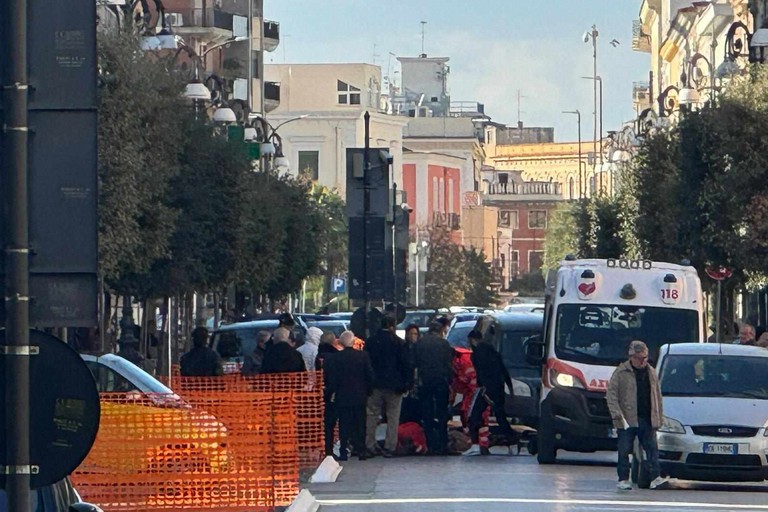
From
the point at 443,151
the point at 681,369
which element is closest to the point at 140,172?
the point at 681,369

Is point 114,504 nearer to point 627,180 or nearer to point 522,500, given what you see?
point 522,500

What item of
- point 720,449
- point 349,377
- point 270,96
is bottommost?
point 720,449

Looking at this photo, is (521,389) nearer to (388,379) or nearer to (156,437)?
(388,379)

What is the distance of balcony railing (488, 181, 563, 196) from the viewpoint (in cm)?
18350

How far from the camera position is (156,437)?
1672 cm

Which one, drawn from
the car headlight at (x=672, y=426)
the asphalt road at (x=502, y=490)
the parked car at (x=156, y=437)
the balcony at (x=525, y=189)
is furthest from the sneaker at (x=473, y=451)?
→ the balcony at (x=525, y=189)

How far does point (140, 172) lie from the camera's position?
102 feet

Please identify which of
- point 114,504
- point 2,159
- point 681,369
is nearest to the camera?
point 2,159

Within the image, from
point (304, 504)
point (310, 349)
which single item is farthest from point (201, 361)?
point (304, 504)

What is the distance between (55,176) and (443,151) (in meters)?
148

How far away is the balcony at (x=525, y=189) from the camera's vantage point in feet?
602

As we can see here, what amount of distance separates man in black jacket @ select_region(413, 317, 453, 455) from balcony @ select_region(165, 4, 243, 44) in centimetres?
5820

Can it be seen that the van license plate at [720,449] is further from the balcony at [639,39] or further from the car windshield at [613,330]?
the balcony at [639,39]

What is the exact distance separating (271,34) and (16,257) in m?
89.9
